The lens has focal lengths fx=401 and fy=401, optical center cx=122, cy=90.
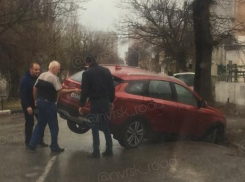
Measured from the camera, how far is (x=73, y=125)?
943cm

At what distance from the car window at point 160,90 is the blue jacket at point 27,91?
2.49m

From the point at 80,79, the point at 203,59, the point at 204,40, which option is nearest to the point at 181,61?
the point at 203,59

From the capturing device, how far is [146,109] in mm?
8328

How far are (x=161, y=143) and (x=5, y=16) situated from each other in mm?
15858

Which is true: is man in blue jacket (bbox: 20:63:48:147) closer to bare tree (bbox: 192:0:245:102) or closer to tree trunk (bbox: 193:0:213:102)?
bare tree (bbox: 192:0:245:102)

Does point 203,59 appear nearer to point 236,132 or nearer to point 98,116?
point 236,132

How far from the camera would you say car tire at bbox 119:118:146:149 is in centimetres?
805

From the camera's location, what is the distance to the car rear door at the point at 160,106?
8453mm

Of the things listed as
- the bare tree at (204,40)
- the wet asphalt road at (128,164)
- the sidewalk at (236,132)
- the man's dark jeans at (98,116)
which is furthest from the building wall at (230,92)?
the man's dark jeans at (98,116)

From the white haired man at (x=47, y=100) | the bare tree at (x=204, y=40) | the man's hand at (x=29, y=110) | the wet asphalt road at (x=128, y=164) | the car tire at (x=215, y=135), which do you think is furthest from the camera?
the bare tree at (x=204, y=40)

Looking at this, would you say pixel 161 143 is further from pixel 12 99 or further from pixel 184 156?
pixel 12 99

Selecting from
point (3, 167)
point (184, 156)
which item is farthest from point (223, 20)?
point (3, 167)

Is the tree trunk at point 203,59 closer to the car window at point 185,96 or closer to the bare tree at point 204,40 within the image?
the bare tree at point 204,40

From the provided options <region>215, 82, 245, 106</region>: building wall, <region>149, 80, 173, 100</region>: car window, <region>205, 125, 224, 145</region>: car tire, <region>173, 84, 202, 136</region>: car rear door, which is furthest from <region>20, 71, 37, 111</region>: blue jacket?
<region>215, 82, 245, 106</region>: building wall
